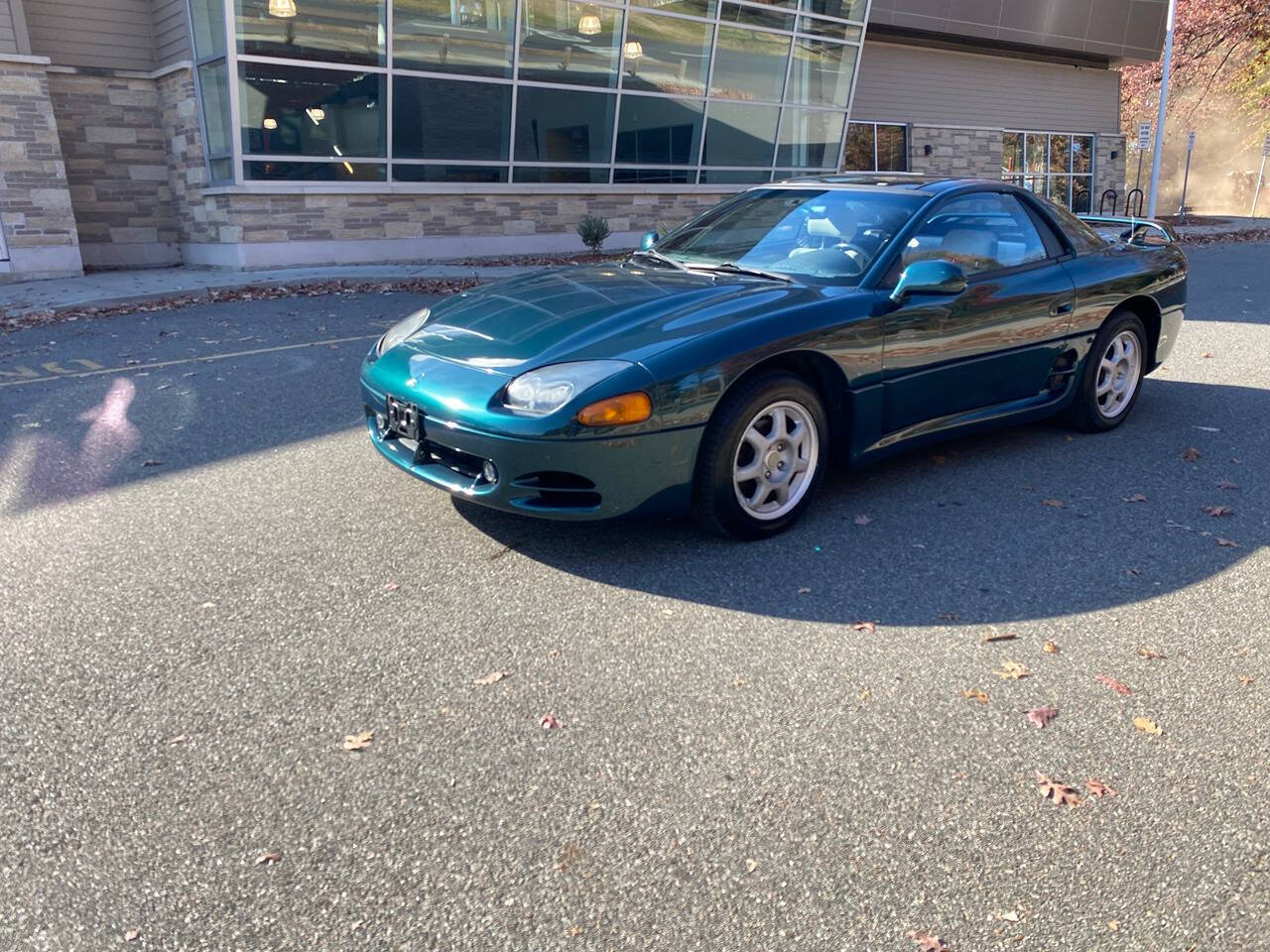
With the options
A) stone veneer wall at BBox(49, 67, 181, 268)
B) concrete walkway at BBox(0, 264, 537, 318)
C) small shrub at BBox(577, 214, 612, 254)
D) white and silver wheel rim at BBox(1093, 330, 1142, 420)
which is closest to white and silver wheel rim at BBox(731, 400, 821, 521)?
white and silver wheel rim at BBox(1093, 330, 1142, 420)

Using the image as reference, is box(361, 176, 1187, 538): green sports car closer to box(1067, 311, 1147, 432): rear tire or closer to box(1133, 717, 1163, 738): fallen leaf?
box(1067, 311, 1147, 432): rear tire

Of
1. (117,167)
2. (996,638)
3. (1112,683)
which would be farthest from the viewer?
(117,167)

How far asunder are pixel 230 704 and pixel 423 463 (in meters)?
1.43

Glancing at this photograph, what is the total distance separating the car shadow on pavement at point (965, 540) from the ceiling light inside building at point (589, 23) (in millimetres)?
14292

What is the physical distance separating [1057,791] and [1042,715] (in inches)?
15.8

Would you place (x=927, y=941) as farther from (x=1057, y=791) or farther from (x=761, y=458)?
(x=761, y=458)

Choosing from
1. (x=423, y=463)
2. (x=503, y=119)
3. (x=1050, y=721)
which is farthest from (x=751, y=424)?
(x=503, y=119)

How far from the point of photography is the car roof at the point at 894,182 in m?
5.41

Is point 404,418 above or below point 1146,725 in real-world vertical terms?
above

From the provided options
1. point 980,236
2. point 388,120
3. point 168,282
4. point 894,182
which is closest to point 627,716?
point 980,236

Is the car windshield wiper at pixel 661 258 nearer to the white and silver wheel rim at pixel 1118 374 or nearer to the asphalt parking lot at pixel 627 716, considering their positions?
the asphalt parking lot at pixel 627 716

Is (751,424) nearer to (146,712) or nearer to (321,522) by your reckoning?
(321,522)

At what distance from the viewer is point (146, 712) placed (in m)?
3.12

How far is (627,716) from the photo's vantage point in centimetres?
315
